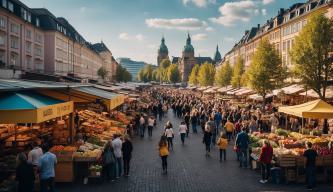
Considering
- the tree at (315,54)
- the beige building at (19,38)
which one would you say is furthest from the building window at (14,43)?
the tree at (315,54)

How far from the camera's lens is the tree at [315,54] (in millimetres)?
29734

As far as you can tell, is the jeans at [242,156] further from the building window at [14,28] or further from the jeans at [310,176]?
the building window at [14,28]

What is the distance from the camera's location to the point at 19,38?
49656 millimetres

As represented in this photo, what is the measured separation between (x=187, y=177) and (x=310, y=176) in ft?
14.3

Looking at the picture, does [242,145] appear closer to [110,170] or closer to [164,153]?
[164,153]

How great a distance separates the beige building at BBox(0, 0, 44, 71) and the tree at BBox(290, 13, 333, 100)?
29228mm

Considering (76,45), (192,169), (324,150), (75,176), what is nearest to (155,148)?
(192,169)

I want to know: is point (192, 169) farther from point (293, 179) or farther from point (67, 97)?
point (67, 97)

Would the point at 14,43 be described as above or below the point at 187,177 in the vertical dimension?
above

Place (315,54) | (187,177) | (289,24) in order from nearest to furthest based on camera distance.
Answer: (187,177) < (315,54) < (289,24)

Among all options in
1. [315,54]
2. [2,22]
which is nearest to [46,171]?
[315,54]

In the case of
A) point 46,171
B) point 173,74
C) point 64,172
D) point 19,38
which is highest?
point 173,74

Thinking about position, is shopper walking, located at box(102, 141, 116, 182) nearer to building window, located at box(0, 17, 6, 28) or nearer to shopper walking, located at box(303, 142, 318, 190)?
shopper walking, located at box(303, 142, 318, 190)

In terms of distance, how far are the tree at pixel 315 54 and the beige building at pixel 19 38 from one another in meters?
29.2
